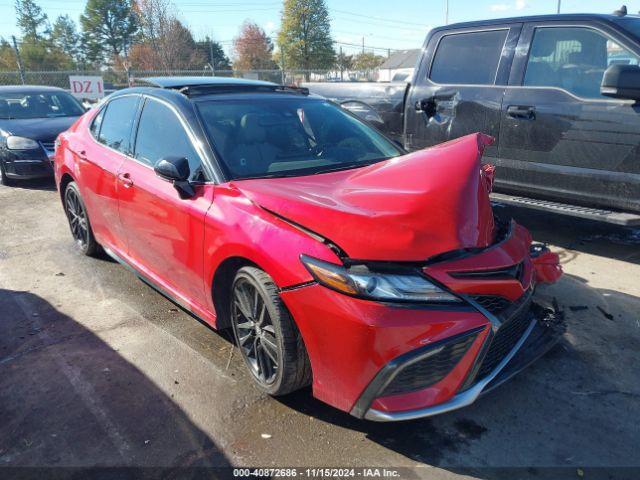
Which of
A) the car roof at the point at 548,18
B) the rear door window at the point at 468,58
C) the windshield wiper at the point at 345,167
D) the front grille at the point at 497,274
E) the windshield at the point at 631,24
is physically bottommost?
the front grille at the point at 497,274

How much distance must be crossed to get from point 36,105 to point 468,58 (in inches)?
307

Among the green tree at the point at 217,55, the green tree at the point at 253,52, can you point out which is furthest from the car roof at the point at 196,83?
the green tree at the point at 253,52

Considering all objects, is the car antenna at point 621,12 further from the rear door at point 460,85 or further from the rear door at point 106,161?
the rear door at point 106,161

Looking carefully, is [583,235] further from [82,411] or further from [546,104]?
[82,411]

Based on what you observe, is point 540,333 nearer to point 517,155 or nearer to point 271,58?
point 517,155

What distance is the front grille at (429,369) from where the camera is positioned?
2.19 meters

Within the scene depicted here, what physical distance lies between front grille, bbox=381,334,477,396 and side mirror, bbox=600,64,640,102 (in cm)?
303

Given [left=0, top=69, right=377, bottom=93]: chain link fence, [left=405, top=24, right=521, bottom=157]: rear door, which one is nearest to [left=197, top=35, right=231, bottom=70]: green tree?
[left=0, top=69, right=377, bottom=93]: chain link fence

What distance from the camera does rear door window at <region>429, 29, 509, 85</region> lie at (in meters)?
5.15

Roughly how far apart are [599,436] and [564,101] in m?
→ 3.16

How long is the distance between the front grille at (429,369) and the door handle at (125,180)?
2447 millimetres

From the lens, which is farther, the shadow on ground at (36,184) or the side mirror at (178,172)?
the shadow on ground at (36,184)

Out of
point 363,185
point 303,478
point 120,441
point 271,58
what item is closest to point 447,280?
point 363,185

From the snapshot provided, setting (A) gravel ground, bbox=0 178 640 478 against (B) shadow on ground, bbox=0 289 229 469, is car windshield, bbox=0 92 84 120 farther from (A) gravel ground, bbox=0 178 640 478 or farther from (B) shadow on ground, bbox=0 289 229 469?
(B) shadow on ground, bbox=0 289 229 469
